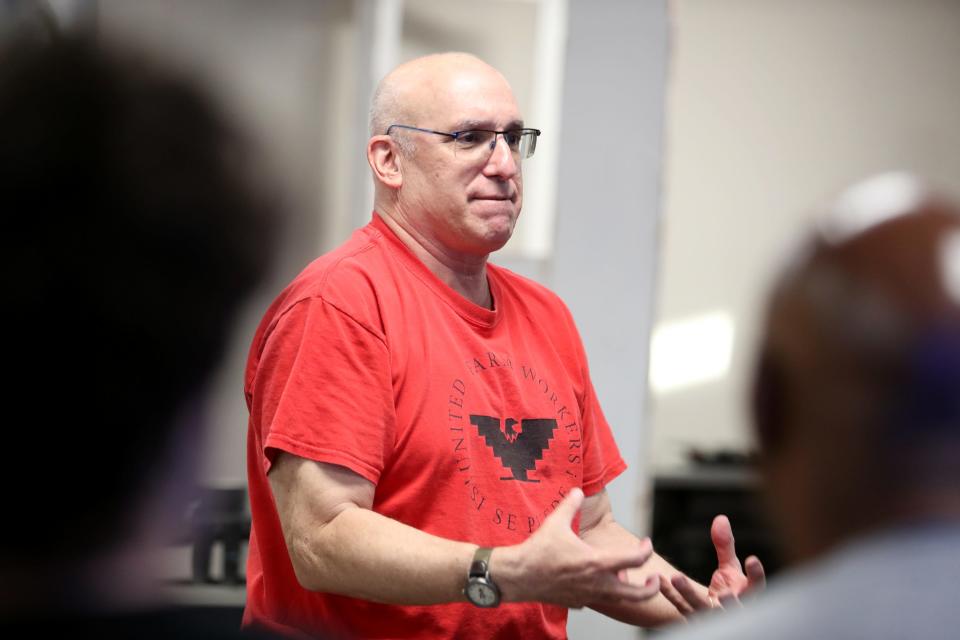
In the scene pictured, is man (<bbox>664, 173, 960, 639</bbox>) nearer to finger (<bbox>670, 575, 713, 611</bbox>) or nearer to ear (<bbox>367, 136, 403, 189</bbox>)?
finger (<bbox>670, 575, 713, 611</bbox>)

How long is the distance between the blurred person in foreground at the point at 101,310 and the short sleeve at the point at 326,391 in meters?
0.62

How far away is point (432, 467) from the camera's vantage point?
157cm

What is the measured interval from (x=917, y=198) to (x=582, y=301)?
2034 millimetres

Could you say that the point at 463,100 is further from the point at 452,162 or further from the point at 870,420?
the point at 870,420

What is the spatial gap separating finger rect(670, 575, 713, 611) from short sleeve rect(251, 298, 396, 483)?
0.47 m

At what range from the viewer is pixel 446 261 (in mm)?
1807

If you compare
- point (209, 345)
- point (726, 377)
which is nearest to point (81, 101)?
point (209, 345)

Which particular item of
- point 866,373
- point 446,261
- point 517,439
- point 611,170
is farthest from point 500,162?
point 866,373

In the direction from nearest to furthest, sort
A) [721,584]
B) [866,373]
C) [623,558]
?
[866,373]
[623,558]
[721,584]

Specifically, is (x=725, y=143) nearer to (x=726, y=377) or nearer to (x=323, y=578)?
(x=726, y=377)

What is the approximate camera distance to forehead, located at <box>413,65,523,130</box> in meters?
1.78

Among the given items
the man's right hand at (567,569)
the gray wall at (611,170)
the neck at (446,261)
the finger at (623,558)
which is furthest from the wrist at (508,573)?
the gray wall at (611,170)

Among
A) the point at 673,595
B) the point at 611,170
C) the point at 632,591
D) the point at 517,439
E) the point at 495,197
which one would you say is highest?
the point at 611,170

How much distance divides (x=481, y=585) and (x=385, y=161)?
77cm
